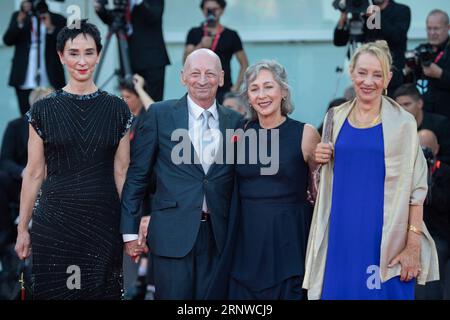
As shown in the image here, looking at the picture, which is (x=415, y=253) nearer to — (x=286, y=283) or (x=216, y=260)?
(x=286, y=283)


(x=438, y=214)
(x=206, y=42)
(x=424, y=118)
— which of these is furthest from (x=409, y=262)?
(x=206, y=42)

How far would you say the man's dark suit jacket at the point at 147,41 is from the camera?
8.33 m

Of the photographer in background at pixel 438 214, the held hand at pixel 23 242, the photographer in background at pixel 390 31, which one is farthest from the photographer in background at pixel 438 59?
the held hand at pixel 23 242

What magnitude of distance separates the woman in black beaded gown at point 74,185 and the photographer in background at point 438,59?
11.1 ft

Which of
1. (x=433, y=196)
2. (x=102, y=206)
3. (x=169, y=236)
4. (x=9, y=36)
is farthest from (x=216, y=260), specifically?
(x=9, y=36)

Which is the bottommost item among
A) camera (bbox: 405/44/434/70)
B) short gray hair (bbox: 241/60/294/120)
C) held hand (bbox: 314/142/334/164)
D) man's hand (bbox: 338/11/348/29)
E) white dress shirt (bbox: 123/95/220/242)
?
held hand (bbox: 314/142/334/164)

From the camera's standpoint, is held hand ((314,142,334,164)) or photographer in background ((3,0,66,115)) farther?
photographer in background ((3,0,66,115))

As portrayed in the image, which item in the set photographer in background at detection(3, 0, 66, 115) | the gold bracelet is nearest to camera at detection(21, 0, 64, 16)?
photographer in background at detection(3, 0, 66, 115)

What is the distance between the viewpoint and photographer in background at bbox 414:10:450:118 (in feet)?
25.2

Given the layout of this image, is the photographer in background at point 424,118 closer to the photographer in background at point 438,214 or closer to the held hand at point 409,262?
the photographer in background at point 438,214

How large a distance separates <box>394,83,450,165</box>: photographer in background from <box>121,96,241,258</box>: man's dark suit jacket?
2.16 meters

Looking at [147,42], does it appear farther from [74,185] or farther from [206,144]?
[74,185]

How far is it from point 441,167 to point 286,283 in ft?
6.60

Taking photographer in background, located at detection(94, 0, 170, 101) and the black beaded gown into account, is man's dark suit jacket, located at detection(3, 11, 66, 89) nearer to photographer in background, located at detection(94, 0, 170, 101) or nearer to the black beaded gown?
photographer in background, located at detection(94, 0, 170, 101)
